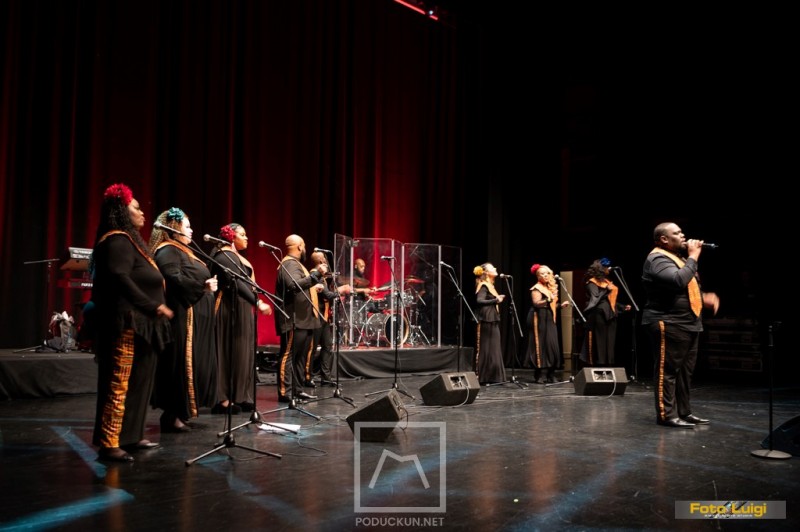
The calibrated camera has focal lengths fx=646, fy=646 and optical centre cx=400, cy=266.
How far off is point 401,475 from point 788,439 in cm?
286

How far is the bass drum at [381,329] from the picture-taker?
1072 centimetres

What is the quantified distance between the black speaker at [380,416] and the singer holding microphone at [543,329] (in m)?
5.22

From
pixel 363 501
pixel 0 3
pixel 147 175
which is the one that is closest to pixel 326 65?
pixel 147 175

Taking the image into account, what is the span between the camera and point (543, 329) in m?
9.73

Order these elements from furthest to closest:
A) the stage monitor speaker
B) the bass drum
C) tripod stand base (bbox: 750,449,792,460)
A: the bass drum
the stage monitor speaker
tripod stand base (bbox: 750,449,792,460)

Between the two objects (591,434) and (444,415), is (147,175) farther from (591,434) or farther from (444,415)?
(591,434)

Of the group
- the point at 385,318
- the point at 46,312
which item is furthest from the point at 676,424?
the point at 46,312

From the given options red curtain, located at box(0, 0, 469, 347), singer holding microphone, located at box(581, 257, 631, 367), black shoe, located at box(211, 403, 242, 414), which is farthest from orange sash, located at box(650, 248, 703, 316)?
red curtain, located at box(0, 0, 469, 347)

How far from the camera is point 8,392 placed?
22.8 feet

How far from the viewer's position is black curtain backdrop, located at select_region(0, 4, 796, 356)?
9.06m

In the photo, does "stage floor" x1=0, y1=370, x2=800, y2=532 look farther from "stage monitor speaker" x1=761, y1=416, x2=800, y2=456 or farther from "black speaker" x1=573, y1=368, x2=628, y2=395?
"black speaker" x1=573, y1=368, x2=628, y2=395

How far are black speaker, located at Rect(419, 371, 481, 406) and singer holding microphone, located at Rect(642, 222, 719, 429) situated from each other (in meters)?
2.02

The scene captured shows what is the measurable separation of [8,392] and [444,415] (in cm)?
470

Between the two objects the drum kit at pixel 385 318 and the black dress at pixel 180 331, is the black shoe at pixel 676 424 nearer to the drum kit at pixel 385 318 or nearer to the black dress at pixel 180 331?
the black dress at pixel 180 331
